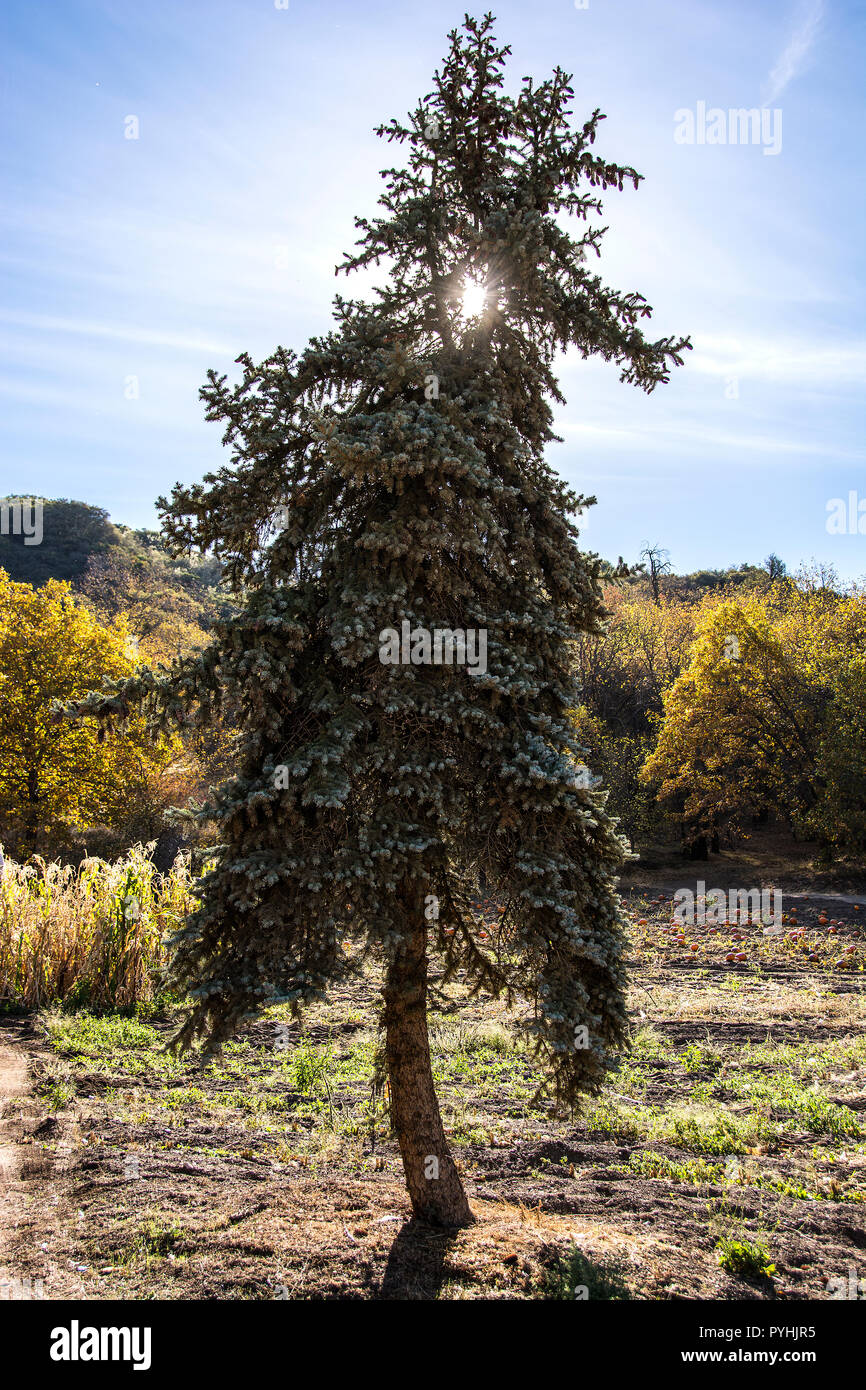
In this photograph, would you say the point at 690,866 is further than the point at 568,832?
Yes

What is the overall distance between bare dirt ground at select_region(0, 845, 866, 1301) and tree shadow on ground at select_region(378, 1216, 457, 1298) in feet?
0.05

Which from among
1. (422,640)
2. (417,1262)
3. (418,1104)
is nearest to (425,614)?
(422,640)

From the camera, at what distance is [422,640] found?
144 inches

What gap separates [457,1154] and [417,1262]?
1.70m

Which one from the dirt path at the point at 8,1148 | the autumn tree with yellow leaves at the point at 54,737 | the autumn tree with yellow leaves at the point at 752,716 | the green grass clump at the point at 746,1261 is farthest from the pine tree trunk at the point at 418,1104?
the autumn tree with yellow leaves at the point at 752,716

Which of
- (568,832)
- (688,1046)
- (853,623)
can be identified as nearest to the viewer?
(568,832)

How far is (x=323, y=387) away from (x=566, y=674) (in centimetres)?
208

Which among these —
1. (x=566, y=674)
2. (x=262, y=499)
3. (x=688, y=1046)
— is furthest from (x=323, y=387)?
(x=688, y=1046)

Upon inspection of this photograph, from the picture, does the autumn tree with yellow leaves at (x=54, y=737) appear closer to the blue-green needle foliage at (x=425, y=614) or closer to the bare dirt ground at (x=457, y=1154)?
the bare dirt ground at (x=457, y=1154)

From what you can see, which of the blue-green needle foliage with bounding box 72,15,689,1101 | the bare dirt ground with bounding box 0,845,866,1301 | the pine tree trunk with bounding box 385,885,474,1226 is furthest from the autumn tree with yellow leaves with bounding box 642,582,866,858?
the pine tree trunk with bounding box 385,885,474,1226

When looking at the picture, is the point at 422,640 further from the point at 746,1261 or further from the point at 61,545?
the point at 61,545

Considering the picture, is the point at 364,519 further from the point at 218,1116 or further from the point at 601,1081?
the point at 218,1116

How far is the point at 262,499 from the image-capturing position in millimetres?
3984

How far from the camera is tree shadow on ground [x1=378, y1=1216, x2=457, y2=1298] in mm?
3344
